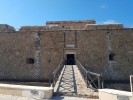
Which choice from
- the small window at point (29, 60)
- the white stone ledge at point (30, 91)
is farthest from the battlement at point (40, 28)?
the white stone ledge at point (30, 91)

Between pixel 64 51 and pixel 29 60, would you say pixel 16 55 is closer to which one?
pixel 29 60

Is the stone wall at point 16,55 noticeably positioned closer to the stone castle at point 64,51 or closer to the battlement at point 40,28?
the stone castle at point 64,51

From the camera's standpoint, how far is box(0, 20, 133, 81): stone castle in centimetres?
1338

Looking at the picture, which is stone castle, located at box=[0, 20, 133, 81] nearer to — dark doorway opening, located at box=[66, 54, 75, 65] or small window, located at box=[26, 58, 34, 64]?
small window, located at box=[26, 58, 34, 64]

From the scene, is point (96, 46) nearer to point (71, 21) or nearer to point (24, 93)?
point (71, 21)

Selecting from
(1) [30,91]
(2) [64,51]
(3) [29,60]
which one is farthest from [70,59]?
(1) [30,91]

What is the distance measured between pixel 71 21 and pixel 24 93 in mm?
13685

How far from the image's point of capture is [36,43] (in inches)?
552

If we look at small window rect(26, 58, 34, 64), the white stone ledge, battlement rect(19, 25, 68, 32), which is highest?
battlement rect(19, 25, 68, 32)

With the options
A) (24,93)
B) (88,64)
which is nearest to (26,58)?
(88,64)

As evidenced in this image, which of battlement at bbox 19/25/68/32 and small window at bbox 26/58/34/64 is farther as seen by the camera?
battlement at bbox 19/25/68/32

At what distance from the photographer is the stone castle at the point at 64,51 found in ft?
43.9

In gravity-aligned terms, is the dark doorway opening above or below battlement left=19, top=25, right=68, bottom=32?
below

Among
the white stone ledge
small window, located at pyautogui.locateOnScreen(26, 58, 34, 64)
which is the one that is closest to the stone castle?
small window, located at pyautogui.locateOnScreen(26, 58, 34, 64)
